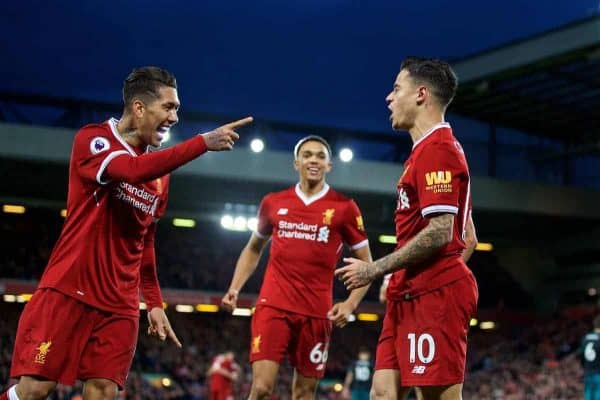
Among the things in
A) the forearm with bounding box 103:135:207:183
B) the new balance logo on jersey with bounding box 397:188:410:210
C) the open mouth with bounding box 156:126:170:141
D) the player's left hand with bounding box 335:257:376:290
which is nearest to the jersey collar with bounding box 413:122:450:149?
the new balance logo on jersey with bounding box 397:188:410:210

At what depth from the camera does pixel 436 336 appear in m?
4.75

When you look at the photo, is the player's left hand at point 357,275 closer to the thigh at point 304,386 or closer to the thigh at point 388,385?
the thigh at point 388,385

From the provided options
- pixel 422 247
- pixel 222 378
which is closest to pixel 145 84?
pixel 422 247

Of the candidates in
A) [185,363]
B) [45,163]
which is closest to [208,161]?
[45,163]

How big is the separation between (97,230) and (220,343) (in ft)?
89.6

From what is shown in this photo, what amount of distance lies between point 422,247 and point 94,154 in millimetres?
1810

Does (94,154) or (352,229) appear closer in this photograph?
(94,154)

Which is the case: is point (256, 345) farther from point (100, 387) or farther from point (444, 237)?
point (444, 237)

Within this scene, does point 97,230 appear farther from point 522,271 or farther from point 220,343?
point 522,271

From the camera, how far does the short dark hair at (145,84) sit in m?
5.08

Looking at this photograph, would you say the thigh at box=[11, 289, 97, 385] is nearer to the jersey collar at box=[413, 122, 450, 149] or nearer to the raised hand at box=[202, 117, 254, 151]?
the raised hand at box=[202, 117, 254, 151]

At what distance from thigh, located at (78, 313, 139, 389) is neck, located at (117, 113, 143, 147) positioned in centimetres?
97

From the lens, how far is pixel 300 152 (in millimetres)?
8023

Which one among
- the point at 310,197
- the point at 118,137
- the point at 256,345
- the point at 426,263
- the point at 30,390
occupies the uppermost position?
the point at 310,197
